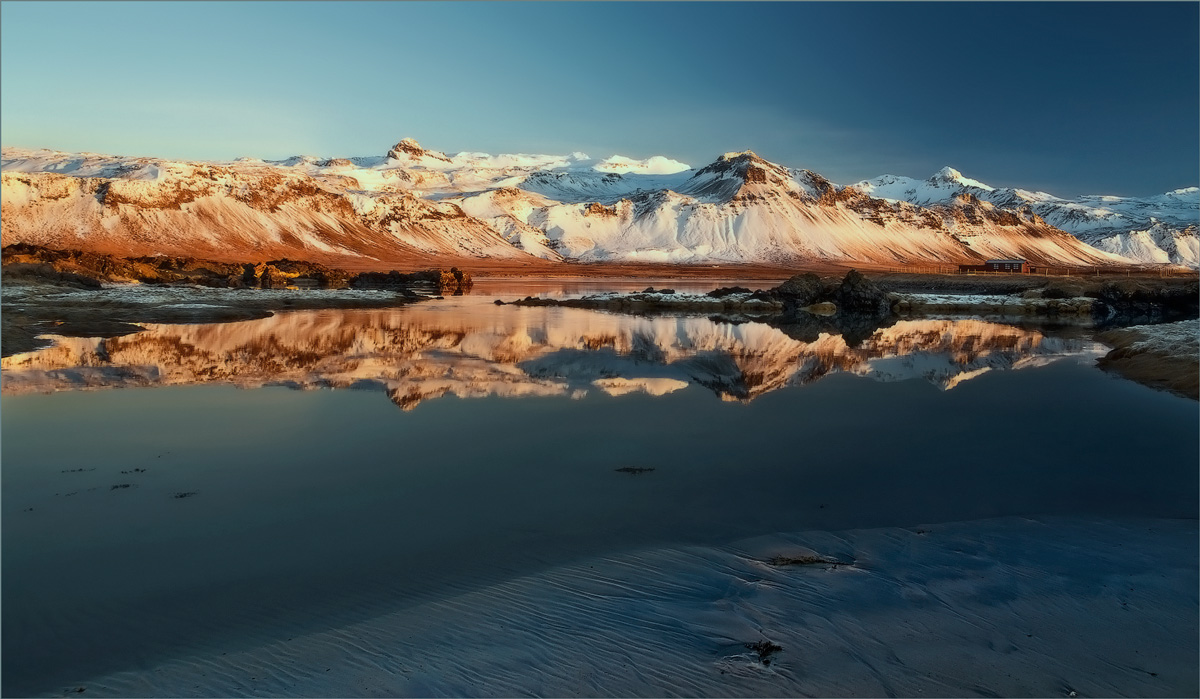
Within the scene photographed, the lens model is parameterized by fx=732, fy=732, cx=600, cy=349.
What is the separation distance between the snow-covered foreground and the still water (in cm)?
39

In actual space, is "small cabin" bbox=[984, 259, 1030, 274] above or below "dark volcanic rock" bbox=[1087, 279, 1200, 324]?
above

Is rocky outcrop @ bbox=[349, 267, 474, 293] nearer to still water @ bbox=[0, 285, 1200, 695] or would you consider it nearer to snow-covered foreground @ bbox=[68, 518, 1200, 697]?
still water @ bbox=[0, 285, 1200, 695]

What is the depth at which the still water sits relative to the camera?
5422mm

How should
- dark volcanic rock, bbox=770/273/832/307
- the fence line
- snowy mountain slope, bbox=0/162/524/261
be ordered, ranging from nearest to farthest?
dark volcanic rock, bbox=770/273/832/307 → the fence line → snowy mountain slope, bbox=0/162/524/261

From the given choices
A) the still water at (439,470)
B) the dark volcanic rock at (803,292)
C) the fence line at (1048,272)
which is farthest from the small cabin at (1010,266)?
the still water at (439,470)

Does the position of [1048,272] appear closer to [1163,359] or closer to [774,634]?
[1163,359]

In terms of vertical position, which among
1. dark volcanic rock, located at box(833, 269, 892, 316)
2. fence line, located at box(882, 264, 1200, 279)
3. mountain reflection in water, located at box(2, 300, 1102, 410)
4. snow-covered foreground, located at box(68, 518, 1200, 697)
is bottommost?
snow-covered foreground, located at box(68, 518, 1200, 697)

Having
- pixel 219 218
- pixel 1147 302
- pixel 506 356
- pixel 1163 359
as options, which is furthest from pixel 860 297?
pixel 219 218

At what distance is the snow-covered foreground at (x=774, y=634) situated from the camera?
4.31m

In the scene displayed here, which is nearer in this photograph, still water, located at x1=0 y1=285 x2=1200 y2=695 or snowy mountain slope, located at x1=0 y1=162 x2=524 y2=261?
still water, located at x1=0 y1=285 x2=1200 y2=695

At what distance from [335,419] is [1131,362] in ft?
61.1

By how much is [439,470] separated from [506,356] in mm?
11079

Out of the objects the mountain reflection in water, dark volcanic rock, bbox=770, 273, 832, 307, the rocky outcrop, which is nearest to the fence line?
dark volcanic rock, bbox=770, 273, 832, 307

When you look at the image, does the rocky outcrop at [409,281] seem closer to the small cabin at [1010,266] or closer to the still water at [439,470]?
the still water at [439,470]
